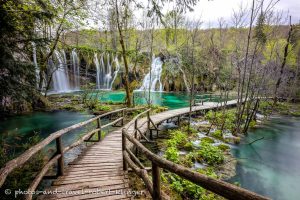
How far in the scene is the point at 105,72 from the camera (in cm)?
3312

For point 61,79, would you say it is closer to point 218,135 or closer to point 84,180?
point 218,135

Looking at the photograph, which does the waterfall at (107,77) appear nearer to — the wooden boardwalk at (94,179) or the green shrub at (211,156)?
the green shrub at (211,156)

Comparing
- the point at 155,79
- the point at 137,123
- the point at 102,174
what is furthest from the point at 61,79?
the point at 102,174

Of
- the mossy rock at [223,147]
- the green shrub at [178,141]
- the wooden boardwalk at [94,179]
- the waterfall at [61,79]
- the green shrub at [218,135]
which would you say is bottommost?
the mossy rock at [223,147]

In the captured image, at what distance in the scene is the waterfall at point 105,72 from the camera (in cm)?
3228

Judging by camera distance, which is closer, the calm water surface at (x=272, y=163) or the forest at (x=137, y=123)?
the forest at (x=137, y=123)

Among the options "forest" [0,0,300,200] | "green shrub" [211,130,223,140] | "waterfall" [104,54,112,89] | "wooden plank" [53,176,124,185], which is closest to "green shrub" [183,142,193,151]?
"forest" [0,0,300,200]

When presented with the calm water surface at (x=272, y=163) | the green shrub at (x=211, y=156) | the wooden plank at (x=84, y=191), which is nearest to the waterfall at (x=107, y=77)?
the calm water surface at (x=272, y=163)

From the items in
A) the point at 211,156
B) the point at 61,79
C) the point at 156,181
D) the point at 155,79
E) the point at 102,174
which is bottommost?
the point at 211,156

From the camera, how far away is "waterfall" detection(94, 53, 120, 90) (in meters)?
32.3

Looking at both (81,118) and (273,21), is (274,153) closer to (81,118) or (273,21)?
(273,21)

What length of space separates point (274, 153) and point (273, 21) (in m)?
8.92

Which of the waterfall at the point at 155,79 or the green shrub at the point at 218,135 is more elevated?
the waterfall at the point at 155,79

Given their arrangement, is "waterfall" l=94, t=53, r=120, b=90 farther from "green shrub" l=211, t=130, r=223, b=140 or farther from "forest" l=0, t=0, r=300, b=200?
"green shrub" l=211, t=130, r=223, b=140
